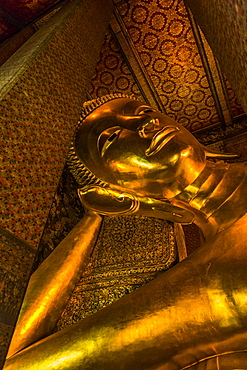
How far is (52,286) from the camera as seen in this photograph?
167 centimetres

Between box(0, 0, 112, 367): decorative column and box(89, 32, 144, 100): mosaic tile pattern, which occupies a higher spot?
box(0, 0, 112, 367): decorative column

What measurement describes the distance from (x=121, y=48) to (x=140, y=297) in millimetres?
2247

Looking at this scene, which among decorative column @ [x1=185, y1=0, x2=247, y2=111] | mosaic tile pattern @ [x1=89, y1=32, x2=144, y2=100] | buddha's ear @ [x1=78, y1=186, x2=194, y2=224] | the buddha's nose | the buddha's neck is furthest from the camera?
mosaic tile pattern @ [x1=89, y1=32, x2=144, y2=100]

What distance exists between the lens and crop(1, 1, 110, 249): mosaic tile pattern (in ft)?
3.31

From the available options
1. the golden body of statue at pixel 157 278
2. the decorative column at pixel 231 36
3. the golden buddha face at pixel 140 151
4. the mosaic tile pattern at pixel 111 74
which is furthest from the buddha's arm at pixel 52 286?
the mosaic tile pattern at pixel 111 74

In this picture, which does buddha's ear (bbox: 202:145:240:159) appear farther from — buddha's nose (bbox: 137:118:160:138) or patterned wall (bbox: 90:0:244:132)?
patterned wall (bbox: 90:0:244:132)

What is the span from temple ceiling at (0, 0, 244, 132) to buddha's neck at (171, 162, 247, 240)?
4.81 feet

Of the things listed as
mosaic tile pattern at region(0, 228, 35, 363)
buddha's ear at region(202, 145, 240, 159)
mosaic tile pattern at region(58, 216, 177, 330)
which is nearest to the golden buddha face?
buddha's ear at region(202, 145, 240, 159)

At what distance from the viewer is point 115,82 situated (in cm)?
306

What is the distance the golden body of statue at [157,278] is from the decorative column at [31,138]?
43cm

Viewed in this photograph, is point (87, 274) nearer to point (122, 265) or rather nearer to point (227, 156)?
point (122, 265)

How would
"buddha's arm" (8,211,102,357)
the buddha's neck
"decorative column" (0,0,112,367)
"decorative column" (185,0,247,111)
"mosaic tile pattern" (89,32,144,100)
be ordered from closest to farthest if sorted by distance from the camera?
"decorative column" (185,0,247,111) → "decorative column" (0,0,112,367) → "buddha's arm" (8,211,102,357) → the buddha's neck → "mosaic tile pattern" (89,32,144,100)

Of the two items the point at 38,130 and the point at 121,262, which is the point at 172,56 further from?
the point at 38,130

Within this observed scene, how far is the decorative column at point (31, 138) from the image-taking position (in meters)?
0.93
